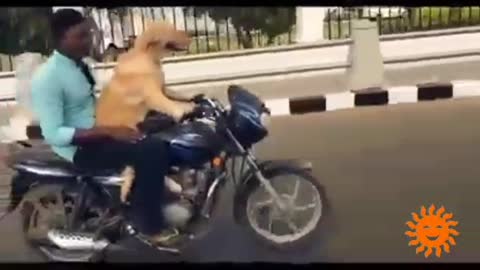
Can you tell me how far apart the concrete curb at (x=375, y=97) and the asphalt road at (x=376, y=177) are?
1.0 inches

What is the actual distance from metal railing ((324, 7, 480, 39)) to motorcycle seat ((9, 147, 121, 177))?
89 centimetres

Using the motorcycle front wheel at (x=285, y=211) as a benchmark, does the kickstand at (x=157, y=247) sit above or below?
below

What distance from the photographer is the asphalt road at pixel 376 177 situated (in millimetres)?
3666

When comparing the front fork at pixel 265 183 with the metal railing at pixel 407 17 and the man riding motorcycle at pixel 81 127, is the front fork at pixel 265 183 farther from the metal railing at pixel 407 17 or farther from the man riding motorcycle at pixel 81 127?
the metal railing at pixel 407 17

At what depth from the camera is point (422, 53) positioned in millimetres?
→ 3643

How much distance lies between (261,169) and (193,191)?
0.78 feet

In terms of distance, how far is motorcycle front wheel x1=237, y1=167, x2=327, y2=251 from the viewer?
3750mm

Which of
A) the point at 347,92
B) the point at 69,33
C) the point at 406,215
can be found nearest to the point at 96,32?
the point at 69,33

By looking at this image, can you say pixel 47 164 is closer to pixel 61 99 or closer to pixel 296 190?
pixel 61 99

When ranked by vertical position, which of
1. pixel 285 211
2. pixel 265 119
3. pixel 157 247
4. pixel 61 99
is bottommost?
pixel 157 247

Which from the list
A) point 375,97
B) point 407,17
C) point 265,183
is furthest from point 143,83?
point 407,17

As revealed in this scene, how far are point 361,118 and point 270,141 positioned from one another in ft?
1.00

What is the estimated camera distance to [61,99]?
3684 millimetres

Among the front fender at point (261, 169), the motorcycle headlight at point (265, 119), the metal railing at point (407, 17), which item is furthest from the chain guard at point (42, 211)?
the metal railing at point (407, 17)
